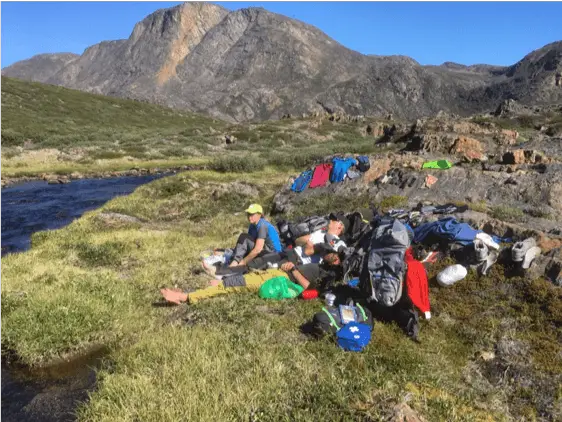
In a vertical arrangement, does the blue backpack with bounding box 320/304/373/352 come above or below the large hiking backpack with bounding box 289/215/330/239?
below

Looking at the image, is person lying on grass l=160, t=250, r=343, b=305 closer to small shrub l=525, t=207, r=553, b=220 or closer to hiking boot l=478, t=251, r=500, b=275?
hiking boot l=478, t=251, r=500, b=275

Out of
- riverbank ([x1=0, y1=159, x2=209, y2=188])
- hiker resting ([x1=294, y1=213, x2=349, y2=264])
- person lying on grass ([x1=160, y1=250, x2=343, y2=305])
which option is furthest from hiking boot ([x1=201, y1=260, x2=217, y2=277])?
riverbank ([x1=0, y1=159, x2=209, y2=188])

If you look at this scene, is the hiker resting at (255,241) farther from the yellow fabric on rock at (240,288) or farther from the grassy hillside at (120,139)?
the grassy hillside at (120,139)

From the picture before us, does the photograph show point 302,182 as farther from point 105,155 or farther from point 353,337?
point 105,155

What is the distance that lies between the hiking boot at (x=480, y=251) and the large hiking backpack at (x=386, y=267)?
1509 millimetres

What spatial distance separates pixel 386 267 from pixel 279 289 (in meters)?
2.44

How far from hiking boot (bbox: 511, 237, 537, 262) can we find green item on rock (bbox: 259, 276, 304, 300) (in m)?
4.28

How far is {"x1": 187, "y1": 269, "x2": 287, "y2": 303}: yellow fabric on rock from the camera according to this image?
899 centimetres

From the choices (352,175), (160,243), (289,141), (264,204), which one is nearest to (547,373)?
(160,243)

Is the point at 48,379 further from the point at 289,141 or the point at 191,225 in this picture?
the point at 289,141

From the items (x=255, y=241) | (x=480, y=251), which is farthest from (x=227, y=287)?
(x=480, y=251)

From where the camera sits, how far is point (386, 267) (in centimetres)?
773

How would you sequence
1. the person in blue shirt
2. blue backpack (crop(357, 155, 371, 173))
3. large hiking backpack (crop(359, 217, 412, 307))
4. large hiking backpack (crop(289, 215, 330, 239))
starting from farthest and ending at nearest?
blue backpack (crop(357, 155, 371, 173)) → large hiking backpack (crop(289, 215, 330, 239)) → the person in blue shirt → large hiking backpack (crop(359, 217, 412, 307))

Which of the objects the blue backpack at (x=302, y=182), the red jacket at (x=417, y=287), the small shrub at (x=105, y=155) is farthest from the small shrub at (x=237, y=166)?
the red jacket at (x=417, y=287)
